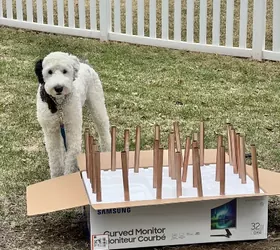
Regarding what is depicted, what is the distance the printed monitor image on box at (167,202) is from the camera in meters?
3.64

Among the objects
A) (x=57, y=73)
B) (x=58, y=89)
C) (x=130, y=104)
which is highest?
(x=130, y=104)

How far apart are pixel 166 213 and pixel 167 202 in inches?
4.4

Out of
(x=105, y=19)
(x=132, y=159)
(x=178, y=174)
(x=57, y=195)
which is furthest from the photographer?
(x=105, y=19)

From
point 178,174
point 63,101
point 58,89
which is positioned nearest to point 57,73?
point 58,89

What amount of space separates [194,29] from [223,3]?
1356 millimetres

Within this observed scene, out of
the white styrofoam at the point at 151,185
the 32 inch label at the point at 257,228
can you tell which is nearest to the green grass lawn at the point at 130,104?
the 32 inch label at the point at 257,228

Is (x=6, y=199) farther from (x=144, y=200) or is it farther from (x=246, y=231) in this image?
(x=246, y=231)

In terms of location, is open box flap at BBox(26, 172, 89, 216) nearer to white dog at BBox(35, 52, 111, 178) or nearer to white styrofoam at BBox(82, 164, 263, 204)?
white styrofoam at BBox(82, 164, 263, 204)

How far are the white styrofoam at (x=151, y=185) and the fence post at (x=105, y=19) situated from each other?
538 cm

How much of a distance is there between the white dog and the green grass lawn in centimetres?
36

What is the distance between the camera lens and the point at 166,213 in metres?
3.68

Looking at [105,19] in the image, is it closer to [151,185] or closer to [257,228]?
[151,185]

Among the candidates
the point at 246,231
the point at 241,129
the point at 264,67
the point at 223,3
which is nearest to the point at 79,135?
the point at 246,231

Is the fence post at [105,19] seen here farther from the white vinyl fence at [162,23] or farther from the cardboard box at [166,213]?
the cardboard box at [166,213]
